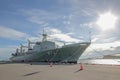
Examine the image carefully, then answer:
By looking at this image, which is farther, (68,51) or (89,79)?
(68,51)

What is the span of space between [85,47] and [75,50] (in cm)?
412

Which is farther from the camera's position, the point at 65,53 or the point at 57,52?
the point at 57,52

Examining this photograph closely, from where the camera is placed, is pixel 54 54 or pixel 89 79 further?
pixel 54 54

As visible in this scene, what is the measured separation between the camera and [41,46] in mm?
84750

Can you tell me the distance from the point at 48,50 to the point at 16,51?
58916 mm

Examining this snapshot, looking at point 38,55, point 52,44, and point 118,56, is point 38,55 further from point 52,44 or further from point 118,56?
point 118,56

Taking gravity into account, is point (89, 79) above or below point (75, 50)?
below

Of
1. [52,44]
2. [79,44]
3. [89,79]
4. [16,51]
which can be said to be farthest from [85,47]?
[16,51]

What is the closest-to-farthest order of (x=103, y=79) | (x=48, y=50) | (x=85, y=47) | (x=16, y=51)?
1. (x=103, y=79)
2. (x=85, y=47)
3. (x=48, y=50)
4. (x=16, y=51)

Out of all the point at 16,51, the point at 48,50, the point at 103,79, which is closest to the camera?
the point at 103,79

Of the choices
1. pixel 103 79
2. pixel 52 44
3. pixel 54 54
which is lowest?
pixel 103 79

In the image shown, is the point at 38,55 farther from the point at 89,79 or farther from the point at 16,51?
the point at 89,79

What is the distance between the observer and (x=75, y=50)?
66625 millimetres

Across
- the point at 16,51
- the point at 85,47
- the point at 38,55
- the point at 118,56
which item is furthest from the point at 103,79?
the point at 118,56
